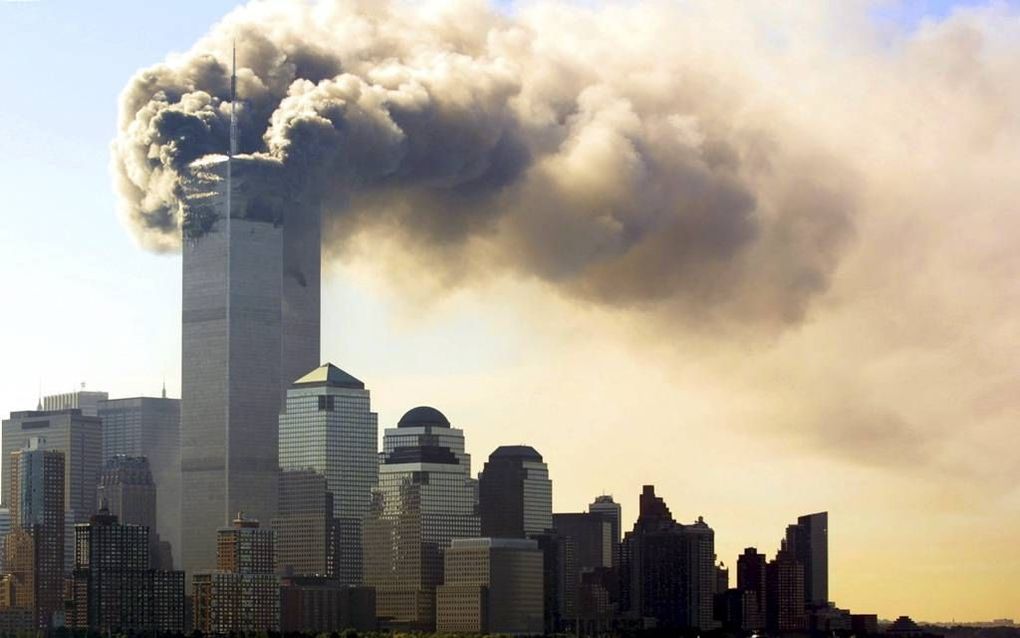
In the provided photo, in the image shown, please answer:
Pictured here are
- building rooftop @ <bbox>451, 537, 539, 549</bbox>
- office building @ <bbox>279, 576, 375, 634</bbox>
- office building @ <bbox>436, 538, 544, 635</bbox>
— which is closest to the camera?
office building @ <bbox>279, 576, 375, 634</bbox>

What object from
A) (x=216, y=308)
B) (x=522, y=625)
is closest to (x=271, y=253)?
(x=216, y=308)

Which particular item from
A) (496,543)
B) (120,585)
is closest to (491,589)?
(496,543)

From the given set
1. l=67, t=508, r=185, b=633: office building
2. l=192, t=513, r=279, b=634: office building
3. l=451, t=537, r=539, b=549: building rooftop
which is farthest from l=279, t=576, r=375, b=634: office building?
l=451, t=537, r=539, b=549: building rooftop

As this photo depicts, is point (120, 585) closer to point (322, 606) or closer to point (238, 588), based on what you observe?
point (238, 588)

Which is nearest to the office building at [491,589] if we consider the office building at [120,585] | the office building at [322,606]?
the office building at [322,606]

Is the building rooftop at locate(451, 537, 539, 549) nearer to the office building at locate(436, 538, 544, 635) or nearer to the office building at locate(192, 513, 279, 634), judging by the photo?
the office building at locate(436, 538, 544, 635)

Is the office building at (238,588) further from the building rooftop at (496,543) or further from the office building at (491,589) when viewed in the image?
the building rooftop at (496,543)
